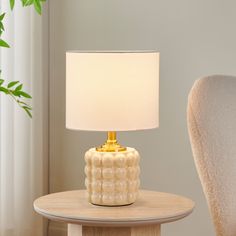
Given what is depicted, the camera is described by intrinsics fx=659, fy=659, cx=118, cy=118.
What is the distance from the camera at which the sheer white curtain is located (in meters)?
3.02

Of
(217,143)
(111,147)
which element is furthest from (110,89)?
(217,143)

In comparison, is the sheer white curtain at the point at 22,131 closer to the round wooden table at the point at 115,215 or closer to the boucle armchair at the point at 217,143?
the round wooden table at the point at 115,215

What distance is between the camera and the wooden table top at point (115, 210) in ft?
6.84

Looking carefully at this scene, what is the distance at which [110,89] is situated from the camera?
220 centimetres

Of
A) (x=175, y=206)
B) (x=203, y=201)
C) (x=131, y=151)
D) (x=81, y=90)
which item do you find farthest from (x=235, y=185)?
(x=203, y=201)

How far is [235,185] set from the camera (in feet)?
6.84

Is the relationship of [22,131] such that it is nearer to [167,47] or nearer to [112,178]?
[167,47]

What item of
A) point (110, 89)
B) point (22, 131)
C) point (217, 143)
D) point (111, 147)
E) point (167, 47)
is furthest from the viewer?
point (22, 131)

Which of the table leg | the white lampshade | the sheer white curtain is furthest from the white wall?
the table leg

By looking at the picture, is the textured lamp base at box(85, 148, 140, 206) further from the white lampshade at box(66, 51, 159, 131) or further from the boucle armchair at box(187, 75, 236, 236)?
the boucle armchair at box(187, 75, 236, 236)

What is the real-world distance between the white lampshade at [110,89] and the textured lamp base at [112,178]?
0.12 metres

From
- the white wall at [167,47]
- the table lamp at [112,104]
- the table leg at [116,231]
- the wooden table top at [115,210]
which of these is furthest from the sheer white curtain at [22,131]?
the table leg at [116,231]

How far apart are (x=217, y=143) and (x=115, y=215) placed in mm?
400

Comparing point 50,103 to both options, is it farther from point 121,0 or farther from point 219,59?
point 219,59
